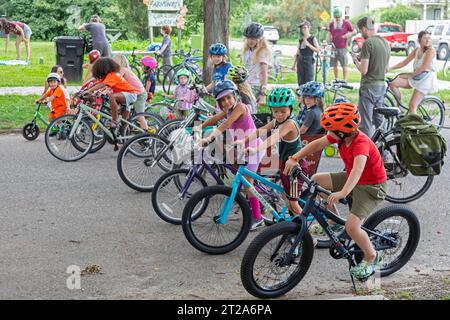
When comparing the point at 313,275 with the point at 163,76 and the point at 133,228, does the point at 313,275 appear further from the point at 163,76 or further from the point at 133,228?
the point at 163,76

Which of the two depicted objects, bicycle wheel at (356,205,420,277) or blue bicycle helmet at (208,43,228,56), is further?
blue bicycle helmet at (208,43,228,56)

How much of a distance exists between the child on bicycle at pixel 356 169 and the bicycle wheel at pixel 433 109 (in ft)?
24.6

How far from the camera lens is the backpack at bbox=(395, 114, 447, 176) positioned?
21.3ft

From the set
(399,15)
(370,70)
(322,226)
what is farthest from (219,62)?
(399,15)

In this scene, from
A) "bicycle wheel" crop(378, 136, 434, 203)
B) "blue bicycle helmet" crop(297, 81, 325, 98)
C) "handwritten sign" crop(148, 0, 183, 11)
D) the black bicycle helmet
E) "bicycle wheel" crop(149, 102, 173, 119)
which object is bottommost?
"bicycle wheel" crop(378, 136, 434, 203)

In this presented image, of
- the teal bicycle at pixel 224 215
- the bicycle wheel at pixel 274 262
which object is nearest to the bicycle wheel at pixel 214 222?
the teal bicycle at pixel 224 215

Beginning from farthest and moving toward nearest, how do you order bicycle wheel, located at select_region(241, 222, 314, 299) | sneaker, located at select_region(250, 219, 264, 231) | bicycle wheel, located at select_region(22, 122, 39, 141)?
bicycle wheel, located at select_region(22, 122, 39, 141) → sneaker, located at select_region(250, 219, 264, 231) → bicycle wheel, located at select_region(241, 222, 314, 299)

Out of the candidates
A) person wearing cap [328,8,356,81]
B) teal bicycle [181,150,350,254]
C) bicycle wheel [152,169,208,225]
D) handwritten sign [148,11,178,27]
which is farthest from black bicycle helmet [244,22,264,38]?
handwritten sign [148,11,178,27]

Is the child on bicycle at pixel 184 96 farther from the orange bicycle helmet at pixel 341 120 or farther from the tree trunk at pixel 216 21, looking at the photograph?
the orange bicycle helmet at pixel 341 120

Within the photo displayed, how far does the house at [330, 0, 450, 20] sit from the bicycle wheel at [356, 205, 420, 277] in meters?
50.2

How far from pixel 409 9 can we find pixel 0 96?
41.6 meters

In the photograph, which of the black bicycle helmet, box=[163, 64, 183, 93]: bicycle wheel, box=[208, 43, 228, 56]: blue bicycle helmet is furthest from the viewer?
box=[163, 64, 183, 93]: bicycle wheel

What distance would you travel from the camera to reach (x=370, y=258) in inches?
219

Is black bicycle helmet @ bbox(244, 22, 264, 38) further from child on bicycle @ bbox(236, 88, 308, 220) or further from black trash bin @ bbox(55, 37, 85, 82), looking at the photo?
black trash bin @ bbox(55, 37, 85, 82)
